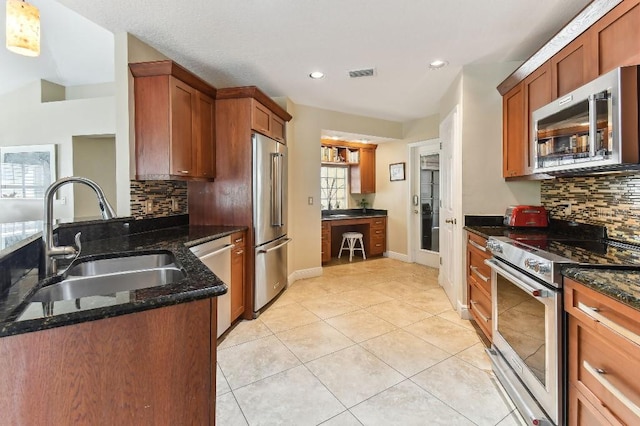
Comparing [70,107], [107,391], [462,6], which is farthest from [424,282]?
[70,107]

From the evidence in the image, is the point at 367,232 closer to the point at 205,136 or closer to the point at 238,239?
the point at 238,239

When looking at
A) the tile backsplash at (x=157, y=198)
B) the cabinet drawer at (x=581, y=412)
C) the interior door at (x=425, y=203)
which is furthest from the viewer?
the interior door at (x=425, y=203)

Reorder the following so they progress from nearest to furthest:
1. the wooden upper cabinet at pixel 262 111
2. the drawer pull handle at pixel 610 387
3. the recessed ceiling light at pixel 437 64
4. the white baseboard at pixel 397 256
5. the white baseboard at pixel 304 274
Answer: the drawer pull handle at pixel 610 387, the recessed ceiling light at pixel 437 64, the wooden upper cabinet at pixel 262 111, the white baseboard at pixel 304 274, the white baseboard at pixel 397 256

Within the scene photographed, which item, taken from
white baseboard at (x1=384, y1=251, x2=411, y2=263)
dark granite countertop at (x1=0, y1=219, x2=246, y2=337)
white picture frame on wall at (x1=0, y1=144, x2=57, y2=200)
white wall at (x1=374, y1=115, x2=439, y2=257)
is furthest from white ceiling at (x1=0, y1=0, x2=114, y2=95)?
white baseboard at (x1=384, y1=251, x2=411, y2=263)

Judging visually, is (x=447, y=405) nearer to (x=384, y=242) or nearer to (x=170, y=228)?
(x=170, y=228)

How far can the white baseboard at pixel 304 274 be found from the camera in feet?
13.9

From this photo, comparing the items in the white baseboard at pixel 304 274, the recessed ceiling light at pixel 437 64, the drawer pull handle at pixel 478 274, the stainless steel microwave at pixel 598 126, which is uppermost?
the recessed ceiling light at pixel 437 64

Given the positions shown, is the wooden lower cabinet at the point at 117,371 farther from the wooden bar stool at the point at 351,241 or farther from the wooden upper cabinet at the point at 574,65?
the wooden bar stool at the point at 351,241

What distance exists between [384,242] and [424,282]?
1720 mm

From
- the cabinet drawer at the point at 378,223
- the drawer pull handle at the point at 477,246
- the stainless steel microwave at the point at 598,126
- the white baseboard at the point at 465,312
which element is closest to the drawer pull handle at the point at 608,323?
the stainless steel microwave at the point at 598,126

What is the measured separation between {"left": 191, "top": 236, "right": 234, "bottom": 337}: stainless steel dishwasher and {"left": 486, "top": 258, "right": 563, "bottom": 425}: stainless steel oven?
201cm

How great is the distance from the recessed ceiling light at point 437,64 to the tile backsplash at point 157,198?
282cm

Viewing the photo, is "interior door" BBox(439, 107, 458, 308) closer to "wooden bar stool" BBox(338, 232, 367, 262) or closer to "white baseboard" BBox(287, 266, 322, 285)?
"white baseboard" BBox(287, 266, 322, 285)

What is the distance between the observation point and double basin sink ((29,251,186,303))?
1.35m
